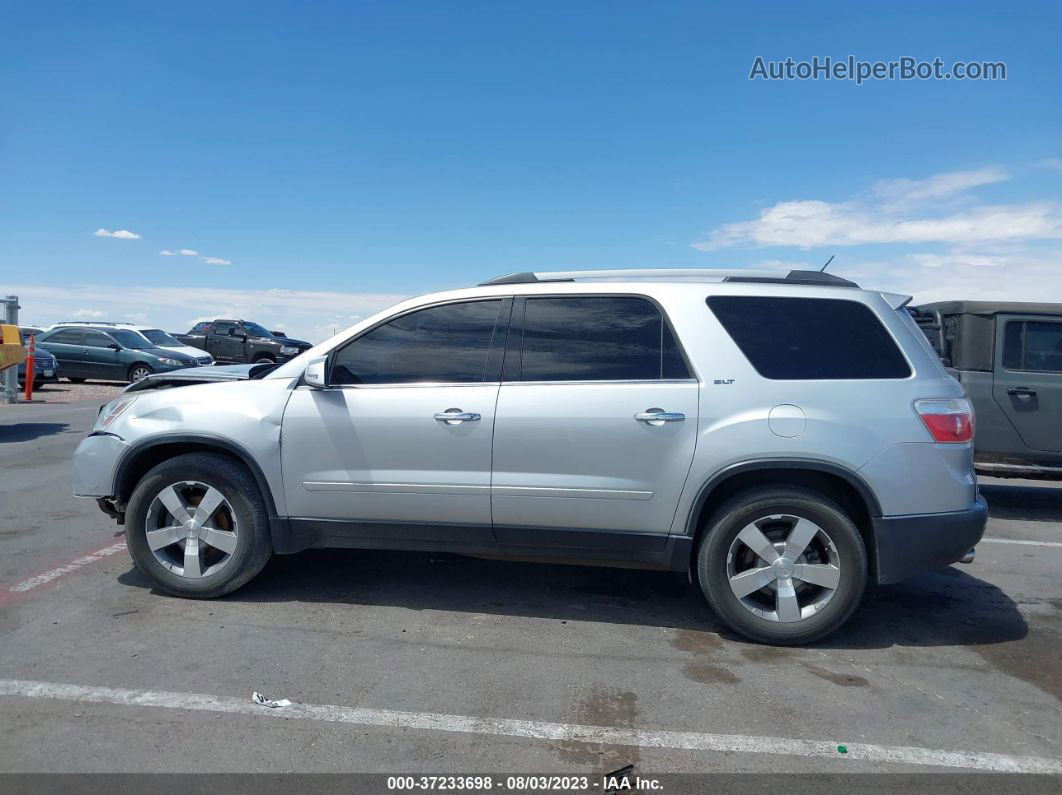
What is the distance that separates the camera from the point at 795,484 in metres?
4.31

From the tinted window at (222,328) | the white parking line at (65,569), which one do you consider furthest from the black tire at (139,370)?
the white parking line at (65,569)

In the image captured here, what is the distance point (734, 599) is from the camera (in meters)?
4.27

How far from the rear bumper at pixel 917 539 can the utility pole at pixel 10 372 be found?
1570 cm

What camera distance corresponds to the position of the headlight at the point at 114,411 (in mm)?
4883

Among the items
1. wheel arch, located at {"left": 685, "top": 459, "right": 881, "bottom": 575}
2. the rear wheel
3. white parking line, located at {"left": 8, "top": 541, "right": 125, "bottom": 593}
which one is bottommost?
white parking line, located at {"left": 8, "top": 541, "right": 125, "bottom": 593}

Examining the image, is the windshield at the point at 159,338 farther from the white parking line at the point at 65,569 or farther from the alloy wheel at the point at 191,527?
the alloy wheel at the point at 191,527

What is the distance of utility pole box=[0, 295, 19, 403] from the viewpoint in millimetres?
15469

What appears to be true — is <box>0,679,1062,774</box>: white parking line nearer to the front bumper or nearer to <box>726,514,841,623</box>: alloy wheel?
<box>726,514,841,623</box>: alloy wheel

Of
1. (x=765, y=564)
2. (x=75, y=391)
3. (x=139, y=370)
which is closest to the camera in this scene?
(x=765, y=564)

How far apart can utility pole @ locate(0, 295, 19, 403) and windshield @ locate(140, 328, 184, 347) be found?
21.4 feet

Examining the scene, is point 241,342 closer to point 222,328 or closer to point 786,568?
point 222,328

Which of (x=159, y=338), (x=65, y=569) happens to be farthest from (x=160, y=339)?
(x=65, y=569)

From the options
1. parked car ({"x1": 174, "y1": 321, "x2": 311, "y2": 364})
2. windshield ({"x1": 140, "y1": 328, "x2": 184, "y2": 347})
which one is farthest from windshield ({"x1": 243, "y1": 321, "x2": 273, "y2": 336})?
windshield ({"x1": 140, "y1": 328, "x2": 184, "y2": 347})

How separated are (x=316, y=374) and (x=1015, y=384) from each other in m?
6.35
